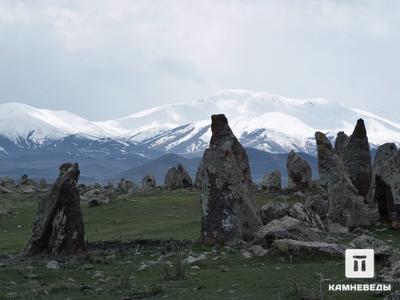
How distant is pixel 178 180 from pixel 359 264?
162 ft

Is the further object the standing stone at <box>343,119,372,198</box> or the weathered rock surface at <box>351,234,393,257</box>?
the standing stone at <box>343,119,372,198</box>

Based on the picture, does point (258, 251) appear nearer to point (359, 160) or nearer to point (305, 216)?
point (305, 216)

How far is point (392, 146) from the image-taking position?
121 feet

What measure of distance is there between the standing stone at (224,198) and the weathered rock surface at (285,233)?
9.09ft

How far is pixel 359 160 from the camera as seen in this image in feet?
151

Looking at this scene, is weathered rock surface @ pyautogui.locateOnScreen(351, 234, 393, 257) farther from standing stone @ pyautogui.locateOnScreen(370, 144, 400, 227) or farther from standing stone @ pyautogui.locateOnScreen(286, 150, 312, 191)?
standing stone @ pyautogui.locateOnScreen(286, 150, 312, 191)

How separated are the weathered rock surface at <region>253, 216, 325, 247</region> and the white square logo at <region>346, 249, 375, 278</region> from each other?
635cm

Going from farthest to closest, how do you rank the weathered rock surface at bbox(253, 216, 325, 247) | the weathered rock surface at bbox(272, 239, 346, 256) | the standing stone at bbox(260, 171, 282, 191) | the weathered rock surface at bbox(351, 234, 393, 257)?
1. the standing stone at bbox(260, 171, 282, 191)
2. the weathered rock surface at bbox(253, 216, 325, 247)
3. the weathered rock surface at bbox(272, 239, 346, 256)
4. the weathered rock surface at bbox(351, 234, 393, 257)

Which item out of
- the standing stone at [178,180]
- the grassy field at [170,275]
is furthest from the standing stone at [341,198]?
the standing stone at [178,180]

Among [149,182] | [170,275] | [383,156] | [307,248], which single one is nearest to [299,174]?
[383,156]

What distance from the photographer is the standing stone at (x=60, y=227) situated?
968 inches

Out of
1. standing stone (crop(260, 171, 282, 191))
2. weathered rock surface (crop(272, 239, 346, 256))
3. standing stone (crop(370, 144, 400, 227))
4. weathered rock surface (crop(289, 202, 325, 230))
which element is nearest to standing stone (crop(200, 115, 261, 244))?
weathered rock surface (crop(289, 202, 325, 230))

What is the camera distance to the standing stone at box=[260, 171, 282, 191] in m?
57.8

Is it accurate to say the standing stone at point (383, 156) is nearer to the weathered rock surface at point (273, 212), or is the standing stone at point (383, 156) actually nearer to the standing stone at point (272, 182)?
the weathered rock surface at point (273, 212)
